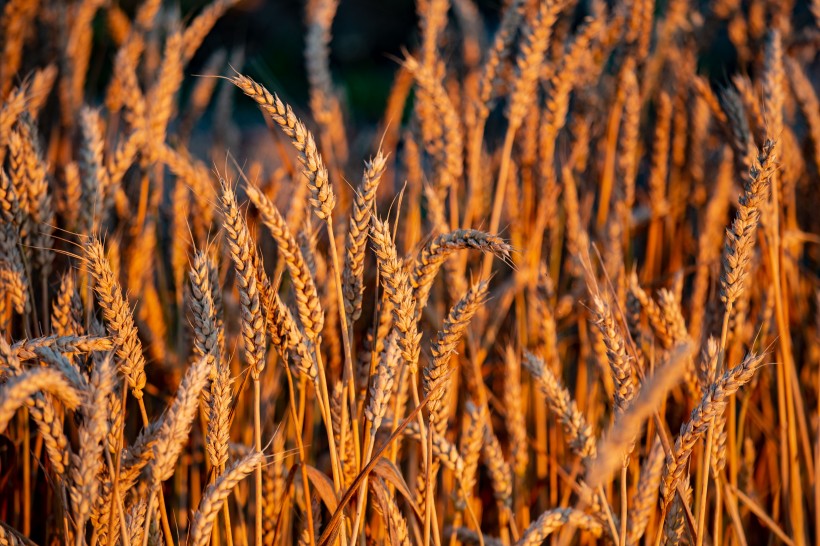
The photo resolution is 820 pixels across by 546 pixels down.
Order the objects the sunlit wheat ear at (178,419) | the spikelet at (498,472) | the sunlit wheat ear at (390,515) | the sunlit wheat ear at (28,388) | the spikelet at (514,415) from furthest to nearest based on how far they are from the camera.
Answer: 1. the spikelet at (514,415)
2. the spikelet at (498,472)
3. the sunlit wheat ear at (390,515)
4. the sunlit wheat ear at (178,419)
5. the sunlit wheat ear at (28,388)

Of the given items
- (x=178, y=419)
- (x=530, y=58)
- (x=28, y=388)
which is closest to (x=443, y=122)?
(x=530, y=58)

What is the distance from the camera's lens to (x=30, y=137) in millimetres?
1154

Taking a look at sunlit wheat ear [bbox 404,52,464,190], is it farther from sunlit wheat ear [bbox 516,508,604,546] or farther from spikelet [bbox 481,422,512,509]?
→ sunlit wheat ear [bbox 516,508,604,546]

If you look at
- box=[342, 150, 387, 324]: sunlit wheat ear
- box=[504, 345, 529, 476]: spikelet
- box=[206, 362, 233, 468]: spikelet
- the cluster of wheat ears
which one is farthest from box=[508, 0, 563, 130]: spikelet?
box=[206, 362, 233, 468]: spikelet

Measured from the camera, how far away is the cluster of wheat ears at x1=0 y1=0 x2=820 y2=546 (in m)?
0.82

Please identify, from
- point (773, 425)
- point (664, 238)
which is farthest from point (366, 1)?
point (773, 425)

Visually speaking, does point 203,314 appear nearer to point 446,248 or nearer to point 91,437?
point 91,437

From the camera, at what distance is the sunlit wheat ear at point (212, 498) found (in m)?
0.78

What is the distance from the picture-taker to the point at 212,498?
774mm

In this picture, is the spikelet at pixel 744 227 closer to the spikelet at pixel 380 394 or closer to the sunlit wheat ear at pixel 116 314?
the spikelet at pixel 380 394

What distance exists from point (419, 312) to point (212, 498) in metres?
0.32

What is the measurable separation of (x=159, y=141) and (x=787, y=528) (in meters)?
1.44

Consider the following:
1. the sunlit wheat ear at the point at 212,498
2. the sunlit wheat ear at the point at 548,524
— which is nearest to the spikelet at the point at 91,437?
the sunlit wheat ear at the point at 212,498

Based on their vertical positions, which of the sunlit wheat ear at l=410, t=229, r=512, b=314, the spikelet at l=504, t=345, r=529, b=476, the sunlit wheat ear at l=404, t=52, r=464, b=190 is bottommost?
the spikelet at l=504, t=345, r=529, b=476
